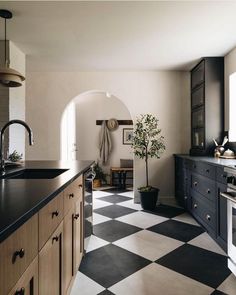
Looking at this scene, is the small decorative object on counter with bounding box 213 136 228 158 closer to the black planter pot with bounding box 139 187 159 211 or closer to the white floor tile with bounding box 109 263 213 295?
the black planter pot with bounding box 139 187 159 211

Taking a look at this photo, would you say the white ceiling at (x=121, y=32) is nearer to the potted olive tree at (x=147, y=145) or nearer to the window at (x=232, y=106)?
the window at (x=232, y=106)

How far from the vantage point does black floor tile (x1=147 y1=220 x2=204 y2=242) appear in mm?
2793

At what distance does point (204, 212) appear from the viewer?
2.87 m

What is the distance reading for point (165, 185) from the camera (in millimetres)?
4422

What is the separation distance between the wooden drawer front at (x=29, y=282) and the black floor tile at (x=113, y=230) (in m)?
1.85

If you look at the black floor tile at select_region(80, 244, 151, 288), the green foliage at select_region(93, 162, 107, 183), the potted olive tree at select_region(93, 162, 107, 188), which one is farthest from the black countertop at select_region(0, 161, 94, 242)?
the green foliage at select_region(93, 162, 107, 183)

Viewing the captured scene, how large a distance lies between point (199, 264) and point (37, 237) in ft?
5.74

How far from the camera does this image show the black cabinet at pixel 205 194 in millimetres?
2363

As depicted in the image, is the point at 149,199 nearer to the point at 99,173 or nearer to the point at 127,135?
the point at 99,173

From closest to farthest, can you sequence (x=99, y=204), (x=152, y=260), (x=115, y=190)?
(x=152, y=260)
(x=99, y=204)
(x=115, y=190)

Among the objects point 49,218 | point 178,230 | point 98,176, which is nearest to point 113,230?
point 178,230

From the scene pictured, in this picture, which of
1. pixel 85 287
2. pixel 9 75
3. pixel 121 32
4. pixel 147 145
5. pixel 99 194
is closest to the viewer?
pixel 85 287

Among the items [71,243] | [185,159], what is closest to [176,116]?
[185,159]

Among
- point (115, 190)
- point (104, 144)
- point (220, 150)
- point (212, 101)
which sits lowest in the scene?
point (115, 190)
